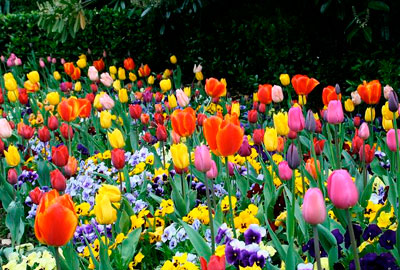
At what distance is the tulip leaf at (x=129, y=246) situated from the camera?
1938 millimetres

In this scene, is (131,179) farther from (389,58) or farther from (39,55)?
(39,55)

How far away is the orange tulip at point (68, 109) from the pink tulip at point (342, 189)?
1.93 m

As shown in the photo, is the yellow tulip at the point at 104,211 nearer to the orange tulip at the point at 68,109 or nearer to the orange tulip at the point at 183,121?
the orange tulip at the point at 183,121

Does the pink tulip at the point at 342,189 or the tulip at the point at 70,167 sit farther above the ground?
the pink tulip at the point at 342,189

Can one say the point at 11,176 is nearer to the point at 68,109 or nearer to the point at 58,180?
the point at 68,109

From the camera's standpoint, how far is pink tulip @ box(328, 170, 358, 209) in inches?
42.9

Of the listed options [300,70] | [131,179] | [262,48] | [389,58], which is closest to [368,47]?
[389,58]

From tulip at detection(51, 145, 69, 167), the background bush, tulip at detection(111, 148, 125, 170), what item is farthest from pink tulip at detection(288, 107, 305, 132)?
the background bush

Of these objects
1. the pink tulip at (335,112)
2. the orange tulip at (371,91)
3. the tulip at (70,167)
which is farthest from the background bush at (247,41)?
the tulip at (70,167)

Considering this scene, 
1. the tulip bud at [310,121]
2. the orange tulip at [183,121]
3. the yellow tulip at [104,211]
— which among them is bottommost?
the yellow tulip at [104,211]

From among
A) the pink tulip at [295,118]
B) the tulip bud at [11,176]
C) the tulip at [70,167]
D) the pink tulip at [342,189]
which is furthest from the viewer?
the tulip bud at [11,176]

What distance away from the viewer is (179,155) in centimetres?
198

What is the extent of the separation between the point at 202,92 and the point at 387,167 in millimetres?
2731

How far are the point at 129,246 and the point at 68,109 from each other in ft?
3.48
